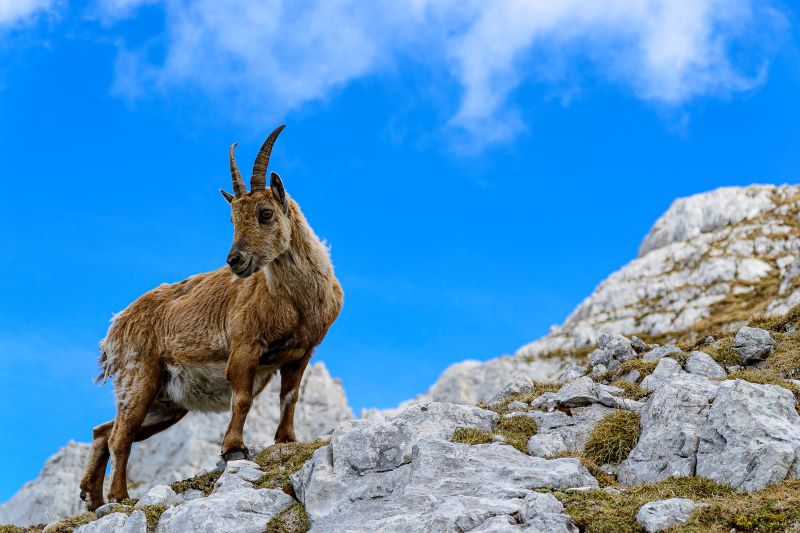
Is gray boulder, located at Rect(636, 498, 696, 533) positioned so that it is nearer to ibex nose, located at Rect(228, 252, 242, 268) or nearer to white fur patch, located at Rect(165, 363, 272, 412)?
ibex nose, located at Rect(228, 252, 242, 268)

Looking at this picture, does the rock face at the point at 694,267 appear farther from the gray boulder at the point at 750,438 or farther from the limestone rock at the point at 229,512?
the limestone rock at the point at 229,512

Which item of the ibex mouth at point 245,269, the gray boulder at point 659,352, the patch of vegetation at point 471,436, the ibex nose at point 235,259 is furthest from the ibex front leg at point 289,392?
the gray boulder at point 659,352

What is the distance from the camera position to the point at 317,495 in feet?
39.7

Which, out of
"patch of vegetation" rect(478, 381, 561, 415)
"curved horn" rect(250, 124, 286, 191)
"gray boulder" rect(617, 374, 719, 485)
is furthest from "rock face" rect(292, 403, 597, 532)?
"curved horn" rect(250, 124, 286, 191)

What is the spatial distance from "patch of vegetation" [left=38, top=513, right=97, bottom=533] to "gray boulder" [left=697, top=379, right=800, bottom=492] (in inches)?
440

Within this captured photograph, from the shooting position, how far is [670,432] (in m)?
12.3

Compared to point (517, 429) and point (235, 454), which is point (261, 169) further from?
point (517, 429)

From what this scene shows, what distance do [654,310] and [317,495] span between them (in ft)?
339

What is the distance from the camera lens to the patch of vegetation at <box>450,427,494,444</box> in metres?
12.9

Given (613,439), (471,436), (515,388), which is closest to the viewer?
(613,439)

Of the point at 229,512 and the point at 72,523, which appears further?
the point at 72,523

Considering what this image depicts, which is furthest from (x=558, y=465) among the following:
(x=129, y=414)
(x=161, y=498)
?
(x=129, y=414)

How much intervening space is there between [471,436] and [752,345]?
8.10 metres

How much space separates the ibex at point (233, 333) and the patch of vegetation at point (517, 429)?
4.65m
